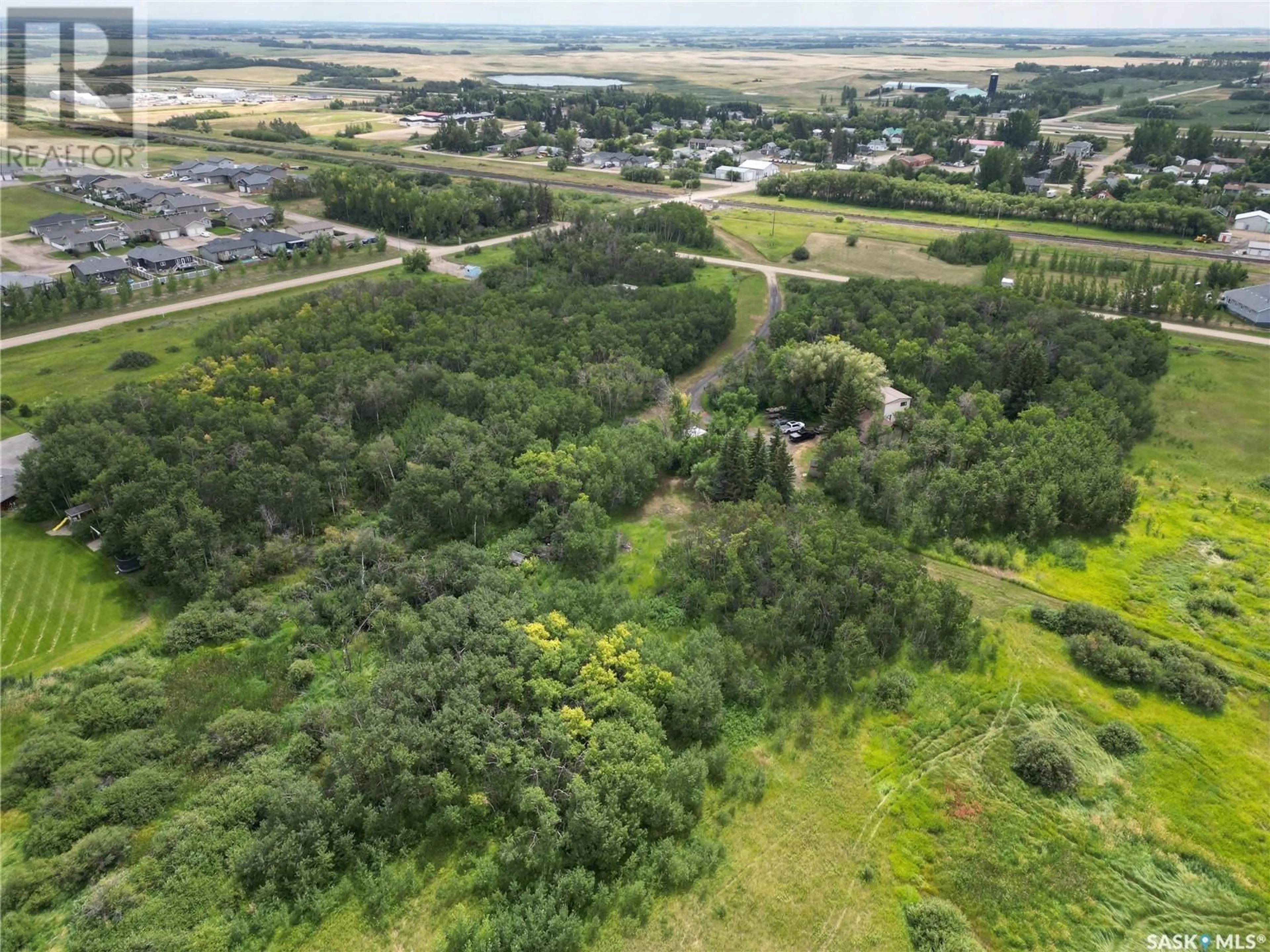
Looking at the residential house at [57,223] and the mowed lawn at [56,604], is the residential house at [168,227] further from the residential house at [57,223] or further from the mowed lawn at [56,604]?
the mowed lawn at [56,604]

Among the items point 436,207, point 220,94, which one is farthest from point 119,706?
point 220,94

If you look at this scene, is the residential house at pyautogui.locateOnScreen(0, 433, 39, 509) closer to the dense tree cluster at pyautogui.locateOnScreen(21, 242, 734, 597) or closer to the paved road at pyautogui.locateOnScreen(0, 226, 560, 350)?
the dense tree cluster at pyautogui.locateOnScreen(21, 242, 734, 597)

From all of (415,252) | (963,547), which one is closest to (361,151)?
(415,252)

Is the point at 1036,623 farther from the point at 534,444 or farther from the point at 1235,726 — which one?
the point at 534,444

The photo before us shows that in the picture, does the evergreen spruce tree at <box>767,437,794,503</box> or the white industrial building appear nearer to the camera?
the evergreen spruce tree at <box>767,437,794,503</box>

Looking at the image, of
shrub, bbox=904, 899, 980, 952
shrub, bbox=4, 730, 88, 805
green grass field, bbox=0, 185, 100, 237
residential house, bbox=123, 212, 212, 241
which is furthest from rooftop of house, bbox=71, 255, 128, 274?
shrub, bbox=904, 899, 980, 952

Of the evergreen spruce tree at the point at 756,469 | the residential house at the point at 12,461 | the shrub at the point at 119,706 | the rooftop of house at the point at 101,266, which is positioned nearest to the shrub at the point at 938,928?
the evergreen spruce tree at the point at 756,469

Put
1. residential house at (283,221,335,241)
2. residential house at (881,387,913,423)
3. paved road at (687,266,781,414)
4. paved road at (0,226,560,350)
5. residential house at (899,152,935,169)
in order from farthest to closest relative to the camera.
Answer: residential house at (899,152,935,169)
residential house at (283,221,335,241)
paved road at (0,226,560,350)
paved road at (687,266,781,414)
residential house at (881,387,913,423)
